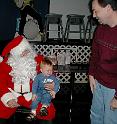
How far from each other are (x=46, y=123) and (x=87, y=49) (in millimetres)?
2671

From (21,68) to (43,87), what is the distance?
12.4 inches

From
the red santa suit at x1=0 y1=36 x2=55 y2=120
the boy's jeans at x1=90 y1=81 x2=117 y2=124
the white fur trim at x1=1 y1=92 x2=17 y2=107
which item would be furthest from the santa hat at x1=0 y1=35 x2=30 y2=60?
the boy's jeans at x1=90 y1=81 x2=117 y2=124

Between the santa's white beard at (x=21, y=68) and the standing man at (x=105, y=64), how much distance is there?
2.64ft

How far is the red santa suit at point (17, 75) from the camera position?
3.02 meters

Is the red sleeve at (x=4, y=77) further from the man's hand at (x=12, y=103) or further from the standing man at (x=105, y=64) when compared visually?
the standing man at (x=105, y=64)

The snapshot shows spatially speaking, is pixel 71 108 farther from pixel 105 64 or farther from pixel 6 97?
pixel 105 64

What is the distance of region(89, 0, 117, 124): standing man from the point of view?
6.77 ft

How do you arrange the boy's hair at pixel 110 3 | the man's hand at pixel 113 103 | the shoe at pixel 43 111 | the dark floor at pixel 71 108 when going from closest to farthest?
the boy's hair at pixel 110 3, the man's hand at pixel 113 103, the shoe at pixel 43 111, the dark floor at pixel 71 108

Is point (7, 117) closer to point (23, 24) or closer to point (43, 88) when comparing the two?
point (43, 88)

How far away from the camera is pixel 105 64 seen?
2164mm

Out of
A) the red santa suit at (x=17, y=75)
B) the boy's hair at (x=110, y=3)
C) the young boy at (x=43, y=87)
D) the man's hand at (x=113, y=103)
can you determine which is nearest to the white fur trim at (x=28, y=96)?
the red santa suit at (x=17, y=75)

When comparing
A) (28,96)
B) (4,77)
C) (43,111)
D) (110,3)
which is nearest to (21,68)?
(4,77)

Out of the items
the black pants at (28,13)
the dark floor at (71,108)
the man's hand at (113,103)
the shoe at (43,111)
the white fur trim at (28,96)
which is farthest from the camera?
the black pants at (28,13)

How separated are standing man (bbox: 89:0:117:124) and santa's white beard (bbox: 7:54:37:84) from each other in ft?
2.64
